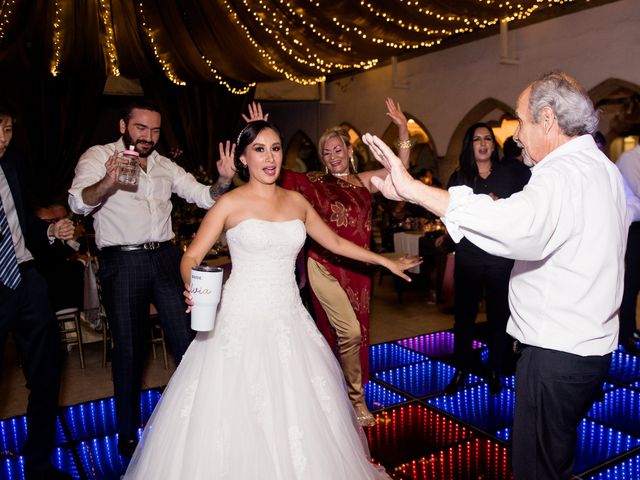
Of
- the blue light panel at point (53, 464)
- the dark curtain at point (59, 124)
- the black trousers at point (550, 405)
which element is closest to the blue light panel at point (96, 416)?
the blue light panel at point (53, 464)

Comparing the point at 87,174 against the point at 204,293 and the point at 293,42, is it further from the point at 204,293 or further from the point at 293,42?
the point at 293,42

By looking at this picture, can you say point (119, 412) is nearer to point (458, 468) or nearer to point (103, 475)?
point (103, 475)

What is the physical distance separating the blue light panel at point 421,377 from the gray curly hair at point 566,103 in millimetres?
2319

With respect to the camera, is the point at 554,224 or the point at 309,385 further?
the point at 309,385

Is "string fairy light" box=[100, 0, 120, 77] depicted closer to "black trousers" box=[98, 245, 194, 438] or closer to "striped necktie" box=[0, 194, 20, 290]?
"black trousers" box=[98, 245, 194, 438]

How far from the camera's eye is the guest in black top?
3250 mm

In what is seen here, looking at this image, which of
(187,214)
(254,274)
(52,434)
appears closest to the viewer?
(254,274)

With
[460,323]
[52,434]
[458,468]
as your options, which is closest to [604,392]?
[460,323]

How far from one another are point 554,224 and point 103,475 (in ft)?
7.79

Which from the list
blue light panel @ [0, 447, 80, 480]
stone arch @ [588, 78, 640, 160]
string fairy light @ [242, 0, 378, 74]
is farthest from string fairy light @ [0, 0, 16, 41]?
stone arch @ [588, 78, 640, 160]

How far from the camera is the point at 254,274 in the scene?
7.80ft

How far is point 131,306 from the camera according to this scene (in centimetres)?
277

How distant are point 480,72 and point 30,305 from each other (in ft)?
23.7

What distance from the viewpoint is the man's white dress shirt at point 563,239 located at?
1407 millimetres
